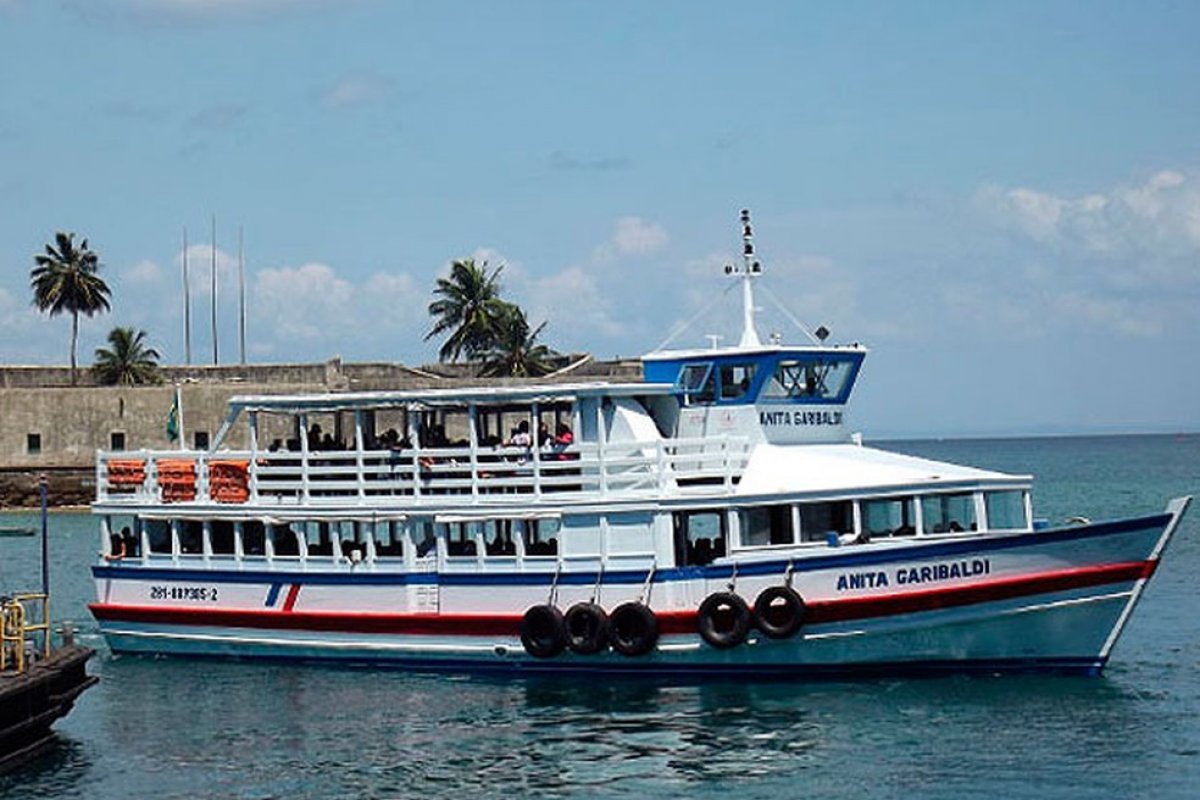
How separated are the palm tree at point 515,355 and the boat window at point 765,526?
1741 inches

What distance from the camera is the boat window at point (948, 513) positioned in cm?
2528

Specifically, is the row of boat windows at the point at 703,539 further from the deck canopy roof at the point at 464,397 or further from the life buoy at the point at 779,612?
the deck canopy roof at the point at 464,397

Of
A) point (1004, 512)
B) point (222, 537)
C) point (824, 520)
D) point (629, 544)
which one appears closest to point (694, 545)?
point (629, 544)

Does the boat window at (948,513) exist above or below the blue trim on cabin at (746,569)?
above

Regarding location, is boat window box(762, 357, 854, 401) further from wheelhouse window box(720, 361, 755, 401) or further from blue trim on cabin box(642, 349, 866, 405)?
wheelhouse window box(720, 361, 755, 401)

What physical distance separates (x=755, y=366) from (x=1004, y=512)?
4.36 m

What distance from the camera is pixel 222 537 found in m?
29.6

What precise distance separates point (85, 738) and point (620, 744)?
6996mm

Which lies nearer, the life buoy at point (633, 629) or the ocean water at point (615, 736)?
the ocean water at point (615, 736)

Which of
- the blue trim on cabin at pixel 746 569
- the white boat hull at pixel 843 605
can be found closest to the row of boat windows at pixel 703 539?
the blue trim on cabin at pixel 746 569

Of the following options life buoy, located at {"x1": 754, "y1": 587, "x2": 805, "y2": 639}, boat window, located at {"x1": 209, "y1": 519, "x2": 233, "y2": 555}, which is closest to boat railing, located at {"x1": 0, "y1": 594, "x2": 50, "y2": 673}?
boat window, located at {"x1": 209, "y1": 519, "x2": 233, "y2": 555}

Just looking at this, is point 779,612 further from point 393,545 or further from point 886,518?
point 393,545

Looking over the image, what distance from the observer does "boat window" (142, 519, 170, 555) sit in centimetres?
2986

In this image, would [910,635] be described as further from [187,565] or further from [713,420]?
[187,565]
